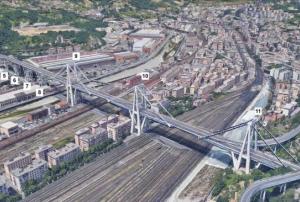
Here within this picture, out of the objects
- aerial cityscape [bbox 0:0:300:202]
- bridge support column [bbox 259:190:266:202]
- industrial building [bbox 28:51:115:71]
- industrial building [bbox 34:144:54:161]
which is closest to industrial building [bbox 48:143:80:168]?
aerial cityscape [bbox 0:0:300:202]

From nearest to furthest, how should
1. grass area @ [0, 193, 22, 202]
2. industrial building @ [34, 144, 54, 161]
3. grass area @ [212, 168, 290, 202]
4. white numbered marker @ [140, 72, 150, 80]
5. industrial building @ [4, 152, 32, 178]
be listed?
grass area @ [0, 193, 22, 202]
grass area @ [212, 168, 290, 202]
industrial building @ [4, 152, 32, 178]
industrial building @ [34, 144, 54, 161]
white numbered marker @ [140, 72, 150, 80]

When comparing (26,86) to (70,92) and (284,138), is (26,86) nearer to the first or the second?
(70,92)

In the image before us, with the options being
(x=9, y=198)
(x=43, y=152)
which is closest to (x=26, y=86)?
(x=43, y=152)

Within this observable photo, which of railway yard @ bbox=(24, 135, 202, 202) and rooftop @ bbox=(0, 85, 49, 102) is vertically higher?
rooftop @ bbox=(0, 85, 49, 102)

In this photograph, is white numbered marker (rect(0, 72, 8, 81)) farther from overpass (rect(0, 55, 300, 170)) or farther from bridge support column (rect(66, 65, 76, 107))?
overpass (rect(0, 55, 300, 170))

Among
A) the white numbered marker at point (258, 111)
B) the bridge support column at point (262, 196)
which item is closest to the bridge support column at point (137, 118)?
the white numbered marker at point (258, 111)

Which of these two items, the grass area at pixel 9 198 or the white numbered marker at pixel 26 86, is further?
the white numbered marker at pixel 26 86

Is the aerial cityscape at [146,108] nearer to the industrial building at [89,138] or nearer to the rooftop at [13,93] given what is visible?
the industrial building at [89,138]
